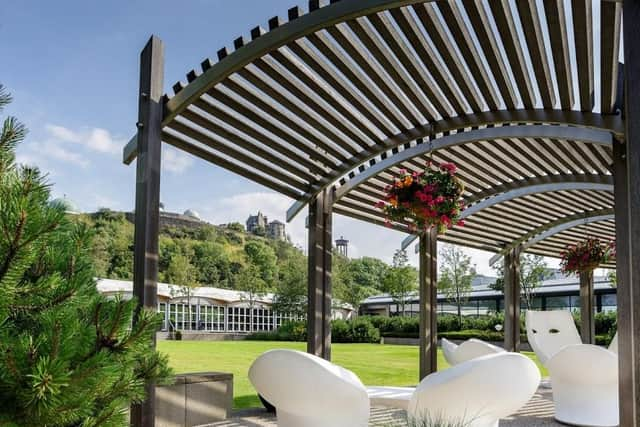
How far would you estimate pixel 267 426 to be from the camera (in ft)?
17.9

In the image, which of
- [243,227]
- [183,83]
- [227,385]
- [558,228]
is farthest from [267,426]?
[243,227]

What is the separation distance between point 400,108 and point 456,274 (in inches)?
809

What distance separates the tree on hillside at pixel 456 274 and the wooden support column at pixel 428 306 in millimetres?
17206

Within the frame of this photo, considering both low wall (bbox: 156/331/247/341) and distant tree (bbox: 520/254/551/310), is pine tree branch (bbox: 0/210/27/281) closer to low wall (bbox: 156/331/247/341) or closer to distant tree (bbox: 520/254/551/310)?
distant tree (bbox: 520/254/551/310)

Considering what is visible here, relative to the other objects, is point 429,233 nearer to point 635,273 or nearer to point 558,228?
point 558,228

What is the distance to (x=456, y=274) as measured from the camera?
25000mm

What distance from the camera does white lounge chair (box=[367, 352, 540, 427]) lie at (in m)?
3.48

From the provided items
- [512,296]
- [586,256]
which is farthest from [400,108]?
[512,296]

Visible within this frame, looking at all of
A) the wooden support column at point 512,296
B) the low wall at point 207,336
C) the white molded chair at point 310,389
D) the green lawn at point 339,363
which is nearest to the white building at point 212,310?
Answer: the low wall at point 207,336

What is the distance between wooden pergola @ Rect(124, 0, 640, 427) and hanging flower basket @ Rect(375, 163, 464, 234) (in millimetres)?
551

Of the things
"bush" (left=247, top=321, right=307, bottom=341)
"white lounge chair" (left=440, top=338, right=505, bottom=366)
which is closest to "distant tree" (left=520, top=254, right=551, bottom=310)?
"bush" (left=247, top=321, right=307, bottom=341)

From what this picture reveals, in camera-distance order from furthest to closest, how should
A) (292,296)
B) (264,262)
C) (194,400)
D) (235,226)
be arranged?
(235,226) < (264,262) < (292,296) < (194,400)

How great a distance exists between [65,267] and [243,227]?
48.4 m

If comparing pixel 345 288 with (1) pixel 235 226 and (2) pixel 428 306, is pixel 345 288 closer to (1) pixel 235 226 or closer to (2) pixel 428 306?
(1) pixel 235 226
